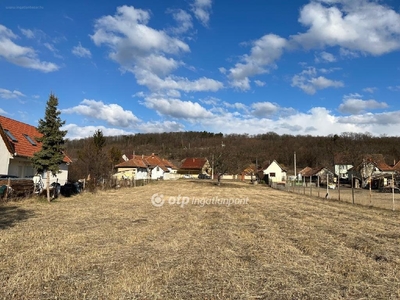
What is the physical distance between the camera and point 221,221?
12.5 metres

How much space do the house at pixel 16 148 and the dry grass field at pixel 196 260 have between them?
1325cm

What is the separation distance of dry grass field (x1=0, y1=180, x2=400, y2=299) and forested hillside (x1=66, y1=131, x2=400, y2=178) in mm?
41148

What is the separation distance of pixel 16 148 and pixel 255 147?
94299 mm

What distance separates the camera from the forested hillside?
6550 cm

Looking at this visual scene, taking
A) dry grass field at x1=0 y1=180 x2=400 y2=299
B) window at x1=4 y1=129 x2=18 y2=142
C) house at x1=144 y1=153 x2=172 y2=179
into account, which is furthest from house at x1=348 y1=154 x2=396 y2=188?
window at x1=4 y1=129 x2=18 y2=142

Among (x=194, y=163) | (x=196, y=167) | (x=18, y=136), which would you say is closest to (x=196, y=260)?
(x=18, y=136)

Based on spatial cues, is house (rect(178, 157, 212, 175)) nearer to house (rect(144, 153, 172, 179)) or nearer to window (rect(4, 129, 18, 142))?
house (rect(144, 153, 172, 179))

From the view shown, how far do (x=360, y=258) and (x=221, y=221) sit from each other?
235 inches

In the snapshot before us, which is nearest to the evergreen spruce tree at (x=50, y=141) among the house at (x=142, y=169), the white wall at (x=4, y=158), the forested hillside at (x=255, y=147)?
the white wall at (x=4, y=158)

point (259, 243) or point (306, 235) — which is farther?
point (306, 235)

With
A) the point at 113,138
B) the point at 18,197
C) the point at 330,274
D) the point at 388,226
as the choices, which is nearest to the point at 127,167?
the point at 18,197

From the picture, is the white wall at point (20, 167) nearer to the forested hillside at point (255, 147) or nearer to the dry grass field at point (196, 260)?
the dry grass field at point (196, 260)

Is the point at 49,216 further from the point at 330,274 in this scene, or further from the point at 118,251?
the point at 330,274

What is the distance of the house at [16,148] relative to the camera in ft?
77.0
